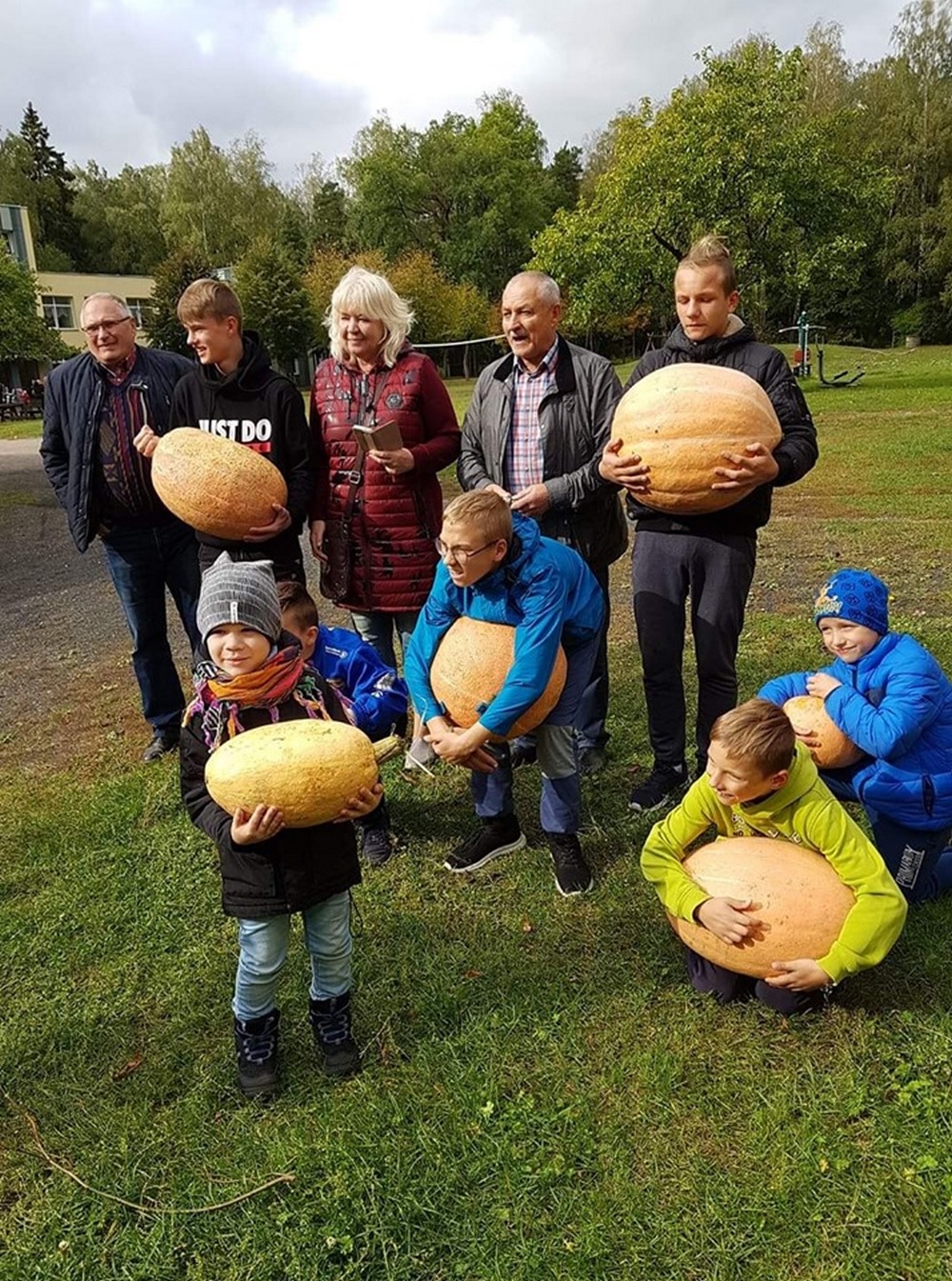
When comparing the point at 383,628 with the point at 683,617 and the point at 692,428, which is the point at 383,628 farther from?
the point at 692,428

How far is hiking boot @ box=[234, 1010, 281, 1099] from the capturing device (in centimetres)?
312

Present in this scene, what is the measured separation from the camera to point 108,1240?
2664 millimetres

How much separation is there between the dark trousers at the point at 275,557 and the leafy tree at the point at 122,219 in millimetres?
78788

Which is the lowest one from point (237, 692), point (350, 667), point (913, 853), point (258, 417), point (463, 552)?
point (913, 853)

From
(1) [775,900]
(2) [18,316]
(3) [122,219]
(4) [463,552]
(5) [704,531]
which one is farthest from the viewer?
(3) [122,219]

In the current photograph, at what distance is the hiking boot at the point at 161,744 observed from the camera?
581 cm

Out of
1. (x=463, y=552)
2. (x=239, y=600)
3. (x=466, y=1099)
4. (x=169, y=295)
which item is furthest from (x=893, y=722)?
(x=169, y=295)

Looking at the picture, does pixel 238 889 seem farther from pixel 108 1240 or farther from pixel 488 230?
pixel 488 230

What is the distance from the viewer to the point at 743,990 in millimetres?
3471

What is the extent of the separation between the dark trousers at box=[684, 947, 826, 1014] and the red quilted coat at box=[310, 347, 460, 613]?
2272mm

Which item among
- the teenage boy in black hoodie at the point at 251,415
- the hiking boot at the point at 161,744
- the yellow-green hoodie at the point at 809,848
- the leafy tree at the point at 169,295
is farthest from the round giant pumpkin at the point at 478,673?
the leafy tree at the point at 169,295

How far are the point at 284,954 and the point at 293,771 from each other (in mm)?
714

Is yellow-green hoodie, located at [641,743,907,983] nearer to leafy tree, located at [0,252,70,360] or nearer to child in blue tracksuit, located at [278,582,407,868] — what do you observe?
child in blue tracksuit, located at [278,582,407,868]

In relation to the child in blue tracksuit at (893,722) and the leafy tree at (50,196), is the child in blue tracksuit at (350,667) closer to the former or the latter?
the child in blue tracksuit at (893,722)
